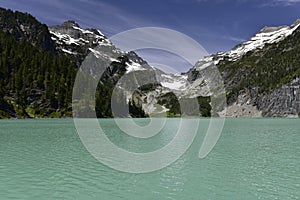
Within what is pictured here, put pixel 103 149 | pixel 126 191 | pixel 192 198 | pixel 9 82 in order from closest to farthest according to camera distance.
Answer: pixel 192 198
pixel 126 191
pixel 103 149
pixel 9 82

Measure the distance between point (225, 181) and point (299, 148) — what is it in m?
29.0

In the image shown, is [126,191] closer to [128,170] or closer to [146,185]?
[146,185]

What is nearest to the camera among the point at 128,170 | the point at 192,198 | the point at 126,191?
the point at 192,198

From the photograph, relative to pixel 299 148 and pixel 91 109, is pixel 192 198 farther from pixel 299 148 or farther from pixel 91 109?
pixel 91 109

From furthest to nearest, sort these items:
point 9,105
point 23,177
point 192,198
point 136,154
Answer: point 9,105
point 136,154
point 23,177
point 192,198

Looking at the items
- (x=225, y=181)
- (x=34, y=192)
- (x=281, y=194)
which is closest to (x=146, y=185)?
(x=225, y=181)

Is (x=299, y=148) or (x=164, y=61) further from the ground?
(x=164, y=61)

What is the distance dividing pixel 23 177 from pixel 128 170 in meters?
10.4

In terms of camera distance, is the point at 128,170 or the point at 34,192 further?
the point at 128,170

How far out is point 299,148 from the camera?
50.9 meters

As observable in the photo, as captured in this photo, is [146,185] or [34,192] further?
[146,185]

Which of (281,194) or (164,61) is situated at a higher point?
(164,61)

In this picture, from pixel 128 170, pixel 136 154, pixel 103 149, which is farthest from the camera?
pixel 103 149

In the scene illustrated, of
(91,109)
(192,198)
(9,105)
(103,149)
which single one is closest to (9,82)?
(9,105)
